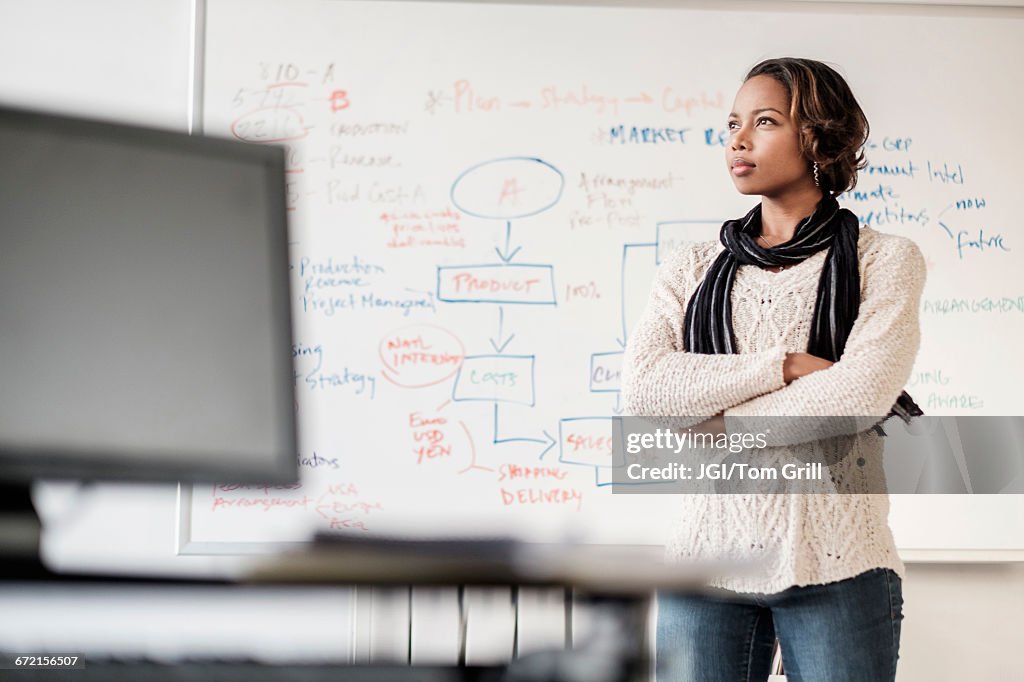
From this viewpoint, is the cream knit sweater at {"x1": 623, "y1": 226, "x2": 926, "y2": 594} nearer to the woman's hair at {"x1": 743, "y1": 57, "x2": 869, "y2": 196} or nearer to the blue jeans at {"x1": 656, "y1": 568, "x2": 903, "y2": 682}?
the blue jeans at {"x1": 656, "y1": 568, "x2": 903, "y2": 682}

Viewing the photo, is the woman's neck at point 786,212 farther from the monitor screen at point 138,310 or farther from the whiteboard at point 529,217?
the monitor screen at point 138,310

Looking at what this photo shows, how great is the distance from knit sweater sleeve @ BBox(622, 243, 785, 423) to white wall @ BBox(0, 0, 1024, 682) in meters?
0.97

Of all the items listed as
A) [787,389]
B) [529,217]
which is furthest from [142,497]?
[787,389]

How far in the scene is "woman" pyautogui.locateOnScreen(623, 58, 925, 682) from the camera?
1.15m

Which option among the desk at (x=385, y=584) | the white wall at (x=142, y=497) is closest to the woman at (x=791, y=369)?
the desk at (x=385, y=584)

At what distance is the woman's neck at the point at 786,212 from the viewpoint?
141cm

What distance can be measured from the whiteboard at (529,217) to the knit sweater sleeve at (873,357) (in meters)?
0.75

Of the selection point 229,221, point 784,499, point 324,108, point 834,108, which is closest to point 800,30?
point 834,108

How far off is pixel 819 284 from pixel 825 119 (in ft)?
1.05

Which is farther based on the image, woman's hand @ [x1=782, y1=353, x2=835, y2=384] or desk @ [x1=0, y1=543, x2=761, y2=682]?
woman's hand @ [x1=782, y1=353, x2=835, y2=384]

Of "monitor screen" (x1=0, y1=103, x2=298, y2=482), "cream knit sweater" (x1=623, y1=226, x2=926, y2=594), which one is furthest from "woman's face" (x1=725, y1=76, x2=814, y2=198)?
"monitor screen" (x1=0, y1=103, x2=298, y2=482)

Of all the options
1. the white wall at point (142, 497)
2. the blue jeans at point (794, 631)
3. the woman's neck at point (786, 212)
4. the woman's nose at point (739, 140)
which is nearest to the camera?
the blue jeans at point (794, 631)

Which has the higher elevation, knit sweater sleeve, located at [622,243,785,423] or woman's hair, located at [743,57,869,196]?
woman's hair, located at [743,57,869,196]

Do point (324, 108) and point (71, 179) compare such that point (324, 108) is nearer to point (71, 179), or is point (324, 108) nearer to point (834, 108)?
point (834, 108)
